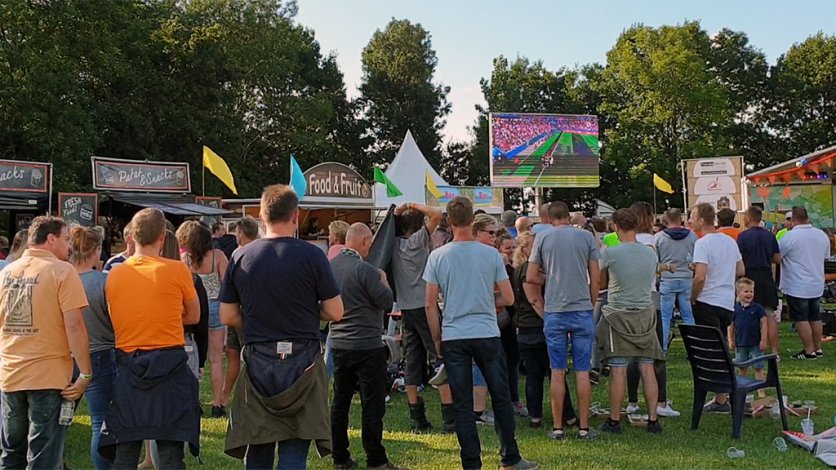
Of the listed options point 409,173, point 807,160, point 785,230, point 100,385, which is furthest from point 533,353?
point 409,173

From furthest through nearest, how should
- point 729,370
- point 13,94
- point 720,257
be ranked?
1. point 13,94
2. point 720,257
3. point 729,370

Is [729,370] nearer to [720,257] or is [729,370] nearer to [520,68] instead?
[720,257]

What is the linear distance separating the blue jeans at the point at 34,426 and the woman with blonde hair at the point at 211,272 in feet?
7.24

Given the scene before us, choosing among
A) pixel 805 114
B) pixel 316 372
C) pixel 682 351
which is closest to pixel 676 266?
pixel 682 351

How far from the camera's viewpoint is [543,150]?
77.8ft

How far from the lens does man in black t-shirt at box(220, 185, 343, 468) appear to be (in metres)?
3.48

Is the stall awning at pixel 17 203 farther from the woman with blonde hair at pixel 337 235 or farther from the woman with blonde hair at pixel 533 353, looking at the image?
the woman with blonde hair at pixel 533 353

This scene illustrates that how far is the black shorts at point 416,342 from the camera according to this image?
6.04 m

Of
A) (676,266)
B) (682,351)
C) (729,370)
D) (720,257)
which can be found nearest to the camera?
(729,370)

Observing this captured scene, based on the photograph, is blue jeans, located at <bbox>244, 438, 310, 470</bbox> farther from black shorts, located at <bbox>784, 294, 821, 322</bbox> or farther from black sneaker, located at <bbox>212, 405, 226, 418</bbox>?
black shorts, located at <bbox>784, 294, 821, 322</bbox>

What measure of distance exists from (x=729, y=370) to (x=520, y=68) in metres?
43.8

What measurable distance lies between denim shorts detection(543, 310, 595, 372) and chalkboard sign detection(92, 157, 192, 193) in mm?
16115

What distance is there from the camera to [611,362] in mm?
5727

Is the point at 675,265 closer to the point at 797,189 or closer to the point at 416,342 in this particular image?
the point at 416,342
